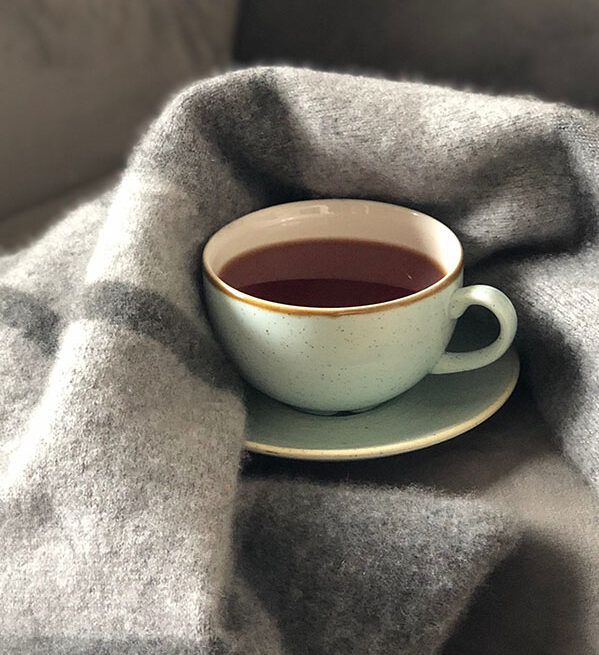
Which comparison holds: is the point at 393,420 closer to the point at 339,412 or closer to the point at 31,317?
the point at 339,412

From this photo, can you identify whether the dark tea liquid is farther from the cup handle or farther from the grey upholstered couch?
the grey upholstered couch

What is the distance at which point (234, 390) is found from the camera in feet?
1.14

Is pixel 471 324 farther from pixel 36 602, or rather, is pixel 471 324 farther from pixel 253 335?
pixel 36 602

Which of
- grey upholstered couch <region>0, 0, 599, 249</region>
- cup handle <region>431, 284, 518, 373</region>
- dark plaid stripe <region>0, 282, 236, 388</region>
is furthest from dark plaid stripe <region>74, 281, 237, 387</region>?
grey upholstered couch <region>0, 0, 599, 249</region>

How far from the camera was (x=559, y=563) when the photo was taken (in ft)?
1.02

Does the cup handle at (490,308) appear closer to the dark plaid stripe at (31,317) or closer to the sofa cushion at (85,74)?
the dark plaid stripe at (31,317)

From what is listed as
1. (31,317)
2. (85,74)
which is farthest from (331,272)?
(85,74)

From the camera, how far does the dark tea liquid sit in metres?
0.36

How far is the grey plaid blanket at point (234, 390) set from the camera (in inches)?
10.9

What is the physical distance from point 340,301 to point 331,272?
0.03 metres

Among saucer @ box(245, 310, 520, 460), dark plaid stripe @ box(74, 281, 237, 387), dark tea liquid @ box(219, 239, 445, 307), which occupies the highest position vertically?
dark plaid stripe @ box(74, 281, 237, 387)

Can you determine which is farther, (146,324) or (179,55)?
(179,55)

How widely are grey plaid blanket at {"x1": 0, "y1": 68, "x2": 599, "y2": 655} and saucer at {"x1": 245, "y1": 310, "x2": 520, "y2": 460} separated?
1 centimetres

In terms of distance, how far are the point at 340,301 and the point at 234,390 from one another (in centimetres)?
6
